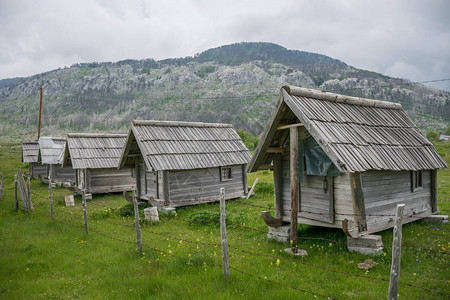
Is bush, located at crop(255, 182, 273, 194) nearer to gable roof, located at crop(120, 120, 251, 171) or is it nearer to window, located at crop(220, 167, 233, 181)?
window, located at crop(220, 167, 233, 181)

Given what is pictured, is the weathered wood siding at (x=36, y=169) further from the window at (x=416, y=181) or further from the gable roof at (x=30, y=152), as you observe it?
the window at (x=416, y=181)

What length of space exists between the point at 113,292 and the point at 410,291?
6060mm

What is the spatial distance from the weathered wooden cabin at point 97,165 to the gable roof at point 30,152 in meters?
16.0

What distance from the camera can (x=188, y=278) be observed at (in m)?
6.88

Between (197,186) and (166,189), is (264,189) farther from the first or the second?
(166,189)

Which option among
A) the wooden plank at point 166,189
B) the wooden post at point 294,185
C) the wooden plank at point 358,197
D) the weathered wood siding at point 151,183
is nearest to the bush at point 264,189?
the wooden plank at point 166,189

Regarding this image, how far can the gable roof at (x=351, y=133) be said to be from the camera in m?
8.27

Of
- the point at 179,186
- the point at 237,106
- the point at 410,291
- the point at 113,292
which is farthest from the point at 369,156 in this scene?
the point at 237,106

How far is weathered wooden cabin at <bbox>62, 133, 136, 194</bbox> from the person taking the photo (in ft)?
76.7

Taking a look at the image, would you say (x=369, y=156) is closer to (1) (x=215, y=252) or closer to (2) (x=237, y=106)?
(1) (x=215, y=252)

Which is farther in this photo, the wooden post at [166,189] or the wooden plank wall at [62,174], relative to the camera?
the wooden plank wall at [62,174]

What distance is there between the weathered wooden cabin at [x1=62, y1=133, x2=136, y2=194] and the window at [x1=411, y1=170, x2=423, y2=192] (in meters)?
18.3

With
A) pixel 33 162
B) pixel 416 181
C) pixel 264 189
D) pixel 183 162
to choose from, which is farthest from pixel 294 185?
pixel 33 162

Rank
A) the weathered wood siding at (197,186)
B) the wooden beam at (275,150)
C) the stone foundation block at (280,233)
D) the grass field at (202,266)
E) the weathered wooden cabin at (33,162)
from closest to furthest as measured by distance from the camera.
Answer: the grass field at (202,266) < the stone foundation block at (280,233) < the wooden beam at (275,150) < the weathered wood siding at (197,186) < the weathered wooden cabin at (33,162)
